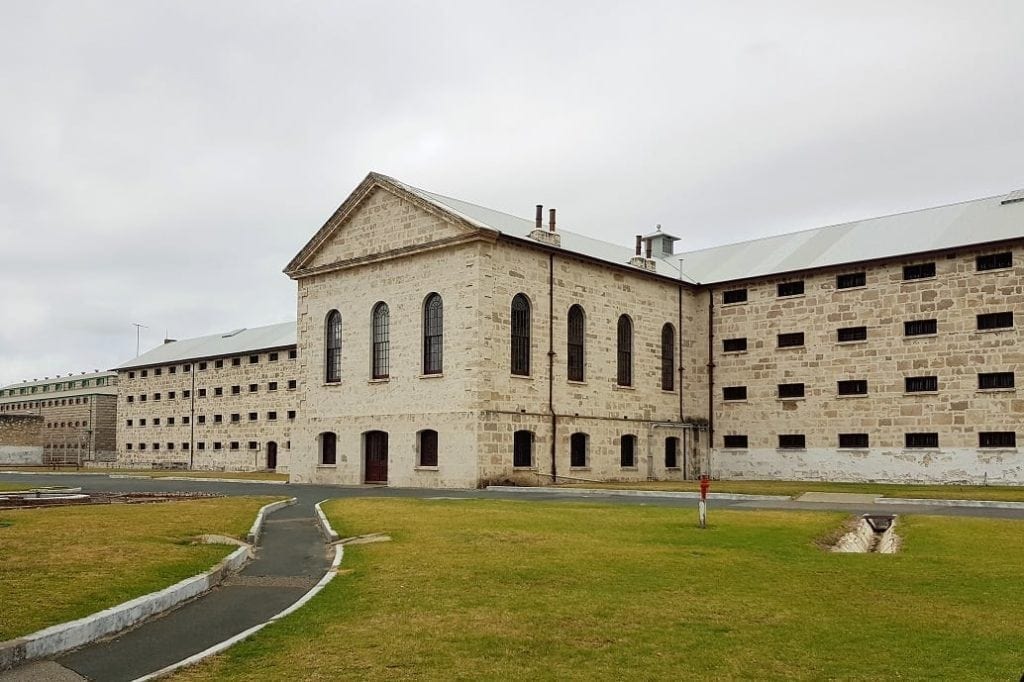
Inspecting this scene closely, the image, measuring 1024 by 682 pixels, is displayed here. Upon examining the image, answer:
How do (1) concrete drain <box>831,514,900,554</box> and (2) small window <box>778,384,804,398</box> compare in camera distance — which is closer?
(1) concrete drain <box>831,514,900,554</box>

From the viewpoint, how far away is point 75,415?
92000mm

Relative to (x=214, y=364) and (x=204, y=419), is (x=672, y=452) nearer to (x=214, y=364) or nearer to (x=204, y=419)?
(x=214, y=364)

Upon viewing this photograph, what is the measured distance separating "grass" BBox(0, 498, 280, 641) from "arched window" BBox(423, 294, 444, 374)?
15.5 m

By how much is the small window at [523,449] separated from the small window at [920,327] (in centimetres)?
1603

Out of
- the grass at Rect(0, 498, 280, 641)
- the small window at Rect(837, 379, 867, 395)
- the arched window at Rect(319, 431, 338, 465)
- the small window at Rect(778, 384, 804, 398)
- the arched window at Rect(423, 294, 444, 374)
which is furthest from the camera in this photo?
the small window at Rect(778, 384, 804, 398)

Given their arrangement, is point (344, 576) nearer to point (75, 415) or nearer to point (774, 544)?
point (774, 544)

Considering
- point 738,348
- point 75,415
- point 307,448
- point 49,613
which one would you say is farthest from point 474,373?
point 75,415

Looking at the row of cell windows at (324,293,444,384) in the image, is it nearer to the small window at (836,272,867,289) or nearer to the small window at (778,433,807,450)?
the small window at (778,433,807,450)

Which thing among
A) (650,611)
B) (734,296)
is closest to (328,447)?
(734,296)

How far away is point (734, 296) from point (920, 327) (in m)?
8.55

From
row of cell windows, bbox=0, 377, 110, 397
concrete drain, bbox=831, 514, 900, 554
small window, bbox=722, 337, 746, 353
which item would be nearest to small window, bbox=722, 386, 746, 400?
small window, bbox=722, 337, 746, 353

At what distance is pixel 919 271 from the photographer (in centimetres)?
3800

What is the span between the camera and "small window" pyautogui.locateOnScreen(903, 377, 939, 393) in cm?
3725

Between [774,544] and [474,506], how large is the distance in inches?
379
